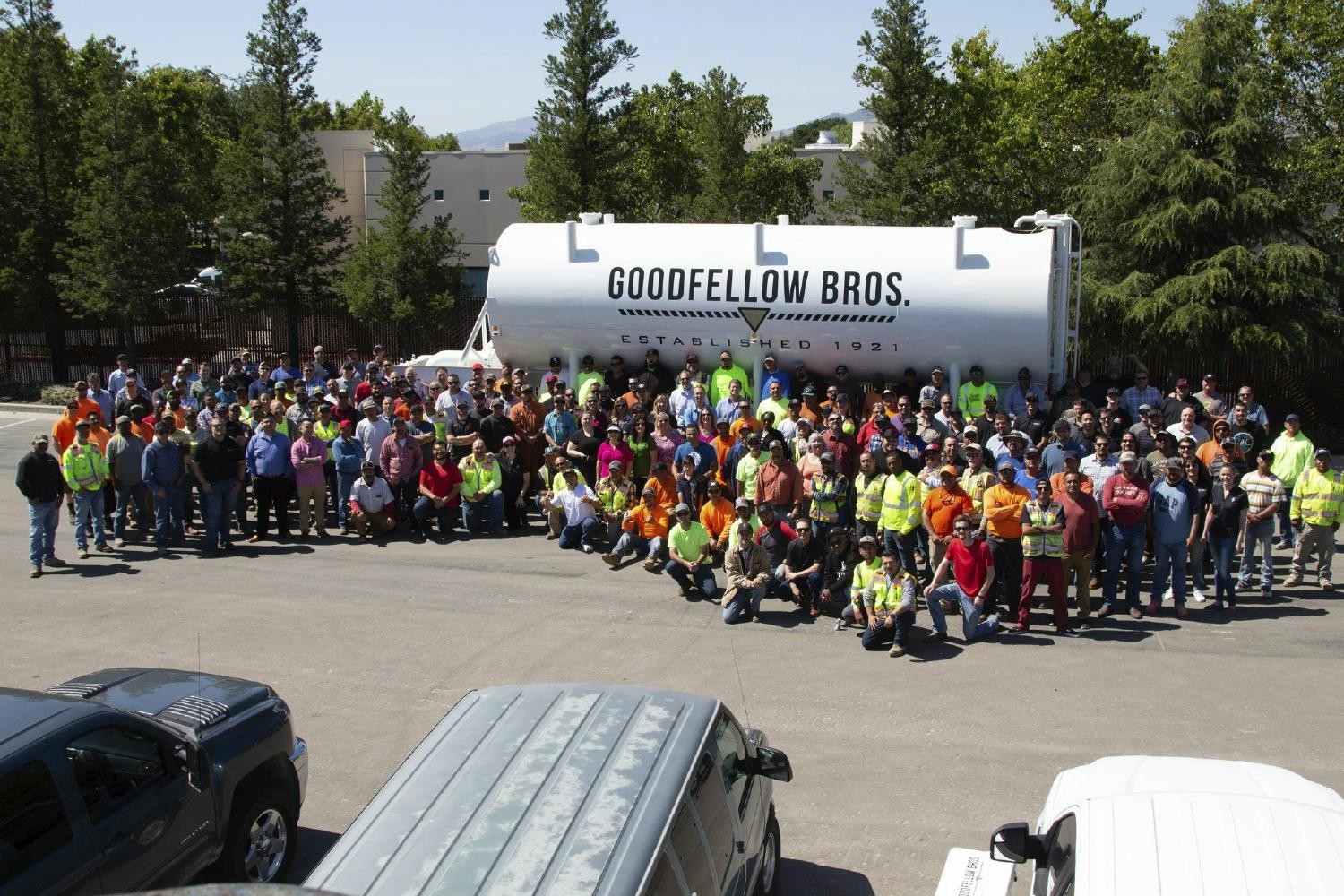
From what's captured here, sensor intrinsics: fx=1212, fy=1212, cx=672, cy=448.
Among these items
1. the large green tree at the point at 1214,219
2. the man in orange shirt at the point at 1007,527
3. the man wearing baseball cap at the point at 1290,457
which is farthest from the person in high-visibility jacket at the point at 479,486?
the large green tree at the point at 1214,219

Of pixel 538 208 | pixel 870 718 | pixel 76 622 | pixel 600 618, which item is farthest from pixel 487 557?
pixel 538 208

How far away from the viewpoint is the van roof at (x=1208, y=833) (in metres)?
4.09

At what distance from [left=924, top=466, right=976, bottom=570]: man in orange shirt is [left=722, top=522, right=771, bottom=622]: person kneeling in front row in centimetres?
175

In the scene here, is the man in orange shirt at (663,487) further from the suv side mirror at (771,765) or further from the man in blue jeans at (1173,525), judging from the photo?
the suv side mirror at (771,765)

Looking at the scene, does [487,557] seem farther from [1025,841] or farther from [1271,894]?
[1271,894]

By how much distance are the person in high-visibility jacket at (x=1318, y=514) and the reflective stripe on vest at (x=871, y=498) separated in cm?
411

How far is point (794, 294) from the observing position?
54.9 feet

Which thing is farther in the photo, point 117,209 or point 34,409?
point 117,209

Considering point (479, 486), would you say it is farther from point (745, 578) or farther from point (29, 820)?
point (29, 820)

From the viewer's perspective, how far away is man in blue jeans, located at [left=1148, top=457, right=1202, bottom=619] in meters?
11.4

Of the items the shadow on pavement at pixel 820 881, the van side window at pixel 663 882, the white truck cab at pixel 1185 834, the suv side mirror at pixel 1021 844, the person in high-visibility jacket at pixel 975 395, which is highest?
the person in high-visibility jacket at pixel 975 395

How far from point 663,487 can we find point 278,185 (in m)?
18.5

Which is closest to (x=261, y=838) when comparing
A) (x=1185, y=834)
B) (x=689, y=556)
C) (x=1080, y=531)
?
(x=1185, y=834)

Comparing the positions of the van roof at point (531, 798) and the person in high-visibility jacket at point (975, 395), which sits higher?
the person in high-visibility jacket at point (975, 395)
